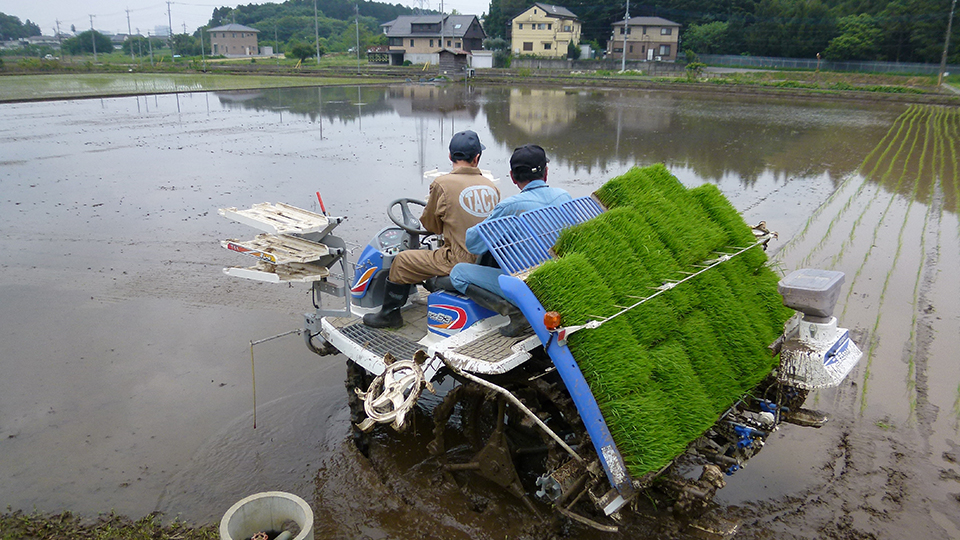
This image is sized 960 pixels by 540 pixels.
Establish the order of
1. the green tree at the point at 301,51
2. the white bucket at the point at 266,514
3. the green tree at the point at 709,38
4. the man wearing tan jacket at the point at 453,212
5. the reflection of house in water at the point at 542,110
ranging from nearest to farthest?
the white bucket at the point at 266,514
the man wearing tan jacket at the point at 453,212
the reflection of house in water at the point at 542,110
the green tree at the point at 709,38
the green tree at the point at 301,51

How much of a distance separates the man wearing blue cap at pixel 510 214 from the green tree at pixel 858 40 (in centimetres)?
5606

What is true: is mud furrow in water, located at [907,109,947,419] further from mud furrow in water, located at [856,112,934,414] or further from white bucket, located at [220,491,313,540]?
white bucket, located at [220,491,313,540]

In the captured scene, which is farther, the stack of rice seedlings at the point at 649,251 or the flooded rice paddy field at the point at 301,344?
the flooded rice paddy field at the point at 301,344

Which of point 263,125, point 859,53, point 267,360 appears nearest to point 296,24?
point 859,53

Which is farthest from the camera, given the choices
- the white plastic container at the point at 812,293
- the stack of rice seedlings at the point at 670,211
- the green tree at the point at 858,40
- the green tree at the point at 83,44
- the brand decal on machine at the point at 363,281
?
the green tree at the point at 83,44

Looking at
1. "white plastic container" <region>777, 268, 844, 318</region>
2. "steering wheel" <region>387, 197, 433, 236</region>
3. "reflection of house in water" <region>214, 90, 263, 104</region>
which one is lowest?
"white plastic container" <region>777, 268, 844, 318</region>

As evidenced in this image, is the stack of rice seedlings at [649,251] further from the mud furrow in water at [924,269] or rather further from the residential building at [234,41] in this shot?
the residential building at [234,41]

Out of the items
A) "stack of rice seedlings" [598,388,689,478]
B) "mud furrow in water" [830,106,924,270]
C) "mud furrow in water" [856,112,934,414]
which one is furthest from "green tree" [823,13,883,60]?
"stack of rice seedlings" [598,388,689,478]

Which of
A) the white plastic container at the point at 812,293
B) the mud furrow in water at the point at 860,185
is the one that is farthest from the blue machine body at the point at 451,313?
the mud furrow in water at the point at 860,185

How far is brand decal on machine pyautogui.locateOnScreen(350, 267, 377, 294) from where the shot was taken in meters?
5.03

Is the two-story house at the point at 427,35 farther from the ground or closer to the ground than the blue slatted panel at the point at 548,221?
farther from the ground

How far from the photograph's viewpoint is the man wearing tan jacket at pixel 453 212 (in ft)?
14.6

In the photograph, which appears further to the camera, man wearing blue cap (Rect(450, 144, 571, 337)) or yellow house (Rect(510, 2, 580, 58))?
yellow house (Rect(510, 2, 580, 58))

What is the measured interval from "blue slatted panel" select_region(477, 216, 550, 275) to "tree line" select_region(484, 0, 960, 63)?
174ft
